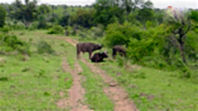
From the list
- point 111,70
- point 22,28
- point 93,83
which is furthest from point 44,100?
point 22,28

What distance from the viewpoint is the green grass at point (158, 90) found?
28.3ft

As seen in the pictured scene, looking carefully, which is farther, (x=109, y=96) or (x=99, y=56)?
(x=99, y=56)

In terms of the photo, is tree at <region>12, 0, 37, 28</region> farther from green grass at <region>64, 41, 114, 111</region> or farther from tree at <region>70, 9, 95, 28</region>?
green grass at <region>64, 41, 114, 111</region>

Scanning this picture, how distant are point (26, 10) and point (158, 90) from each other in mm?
49620

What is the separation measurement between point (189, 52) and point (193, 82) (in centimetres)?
439

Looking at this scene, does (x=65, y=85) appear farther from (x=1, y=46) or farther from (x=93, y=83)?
(x=1, y=46)

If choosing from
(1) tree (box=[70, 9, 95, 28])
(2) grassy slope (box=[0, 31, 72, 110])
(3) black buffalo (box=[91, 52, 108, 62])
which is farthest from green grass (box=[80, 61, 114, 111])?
(1) tree (box=[70, 9, 95, 28])

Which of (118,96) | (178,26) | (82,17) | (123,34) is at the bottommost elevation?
(82,17)

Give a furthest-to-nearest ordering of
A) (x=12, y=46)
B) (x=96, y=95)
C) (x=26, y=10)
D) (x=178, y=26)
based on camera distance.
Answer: (x=26, y=10), (x=12, y=46), (x=178, y=26), (x=96, y=95)

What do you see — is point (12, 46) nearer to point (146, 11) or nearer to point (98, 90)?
point (98, 90)

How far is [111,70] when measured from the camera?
15.2 m

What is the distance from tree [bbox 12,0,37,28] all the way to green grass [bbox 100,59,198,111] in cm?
4396

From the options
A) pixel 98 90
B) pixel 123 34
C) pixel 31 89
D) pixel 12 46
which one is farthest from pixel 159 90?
pixel 12 46

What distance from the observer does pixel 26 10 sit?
55.5m
